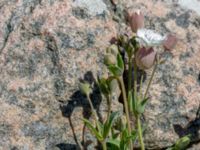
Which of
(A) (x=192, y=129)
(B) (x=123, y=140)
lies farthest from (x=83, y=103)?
(A) (x=192, y=129)

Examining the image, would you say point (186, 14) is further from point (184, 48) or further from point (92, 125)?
point (92, 125)

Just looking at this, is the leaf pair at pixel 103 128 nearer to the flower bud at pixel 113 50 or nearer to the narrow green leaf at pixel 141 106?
the narrow green leaf at pixel 141 106

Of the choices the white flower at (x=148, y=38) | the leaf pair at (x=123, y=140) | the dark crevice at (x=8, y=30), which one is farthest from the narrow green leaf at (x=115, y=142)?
the dark crevice at (x=8, y=30)

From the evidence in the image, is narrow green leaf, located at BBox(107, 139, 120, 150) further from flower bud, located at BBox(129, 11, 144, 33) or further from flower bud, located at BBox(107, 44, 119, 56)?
flower bud, located at BBox(129, 11, 144, 33)

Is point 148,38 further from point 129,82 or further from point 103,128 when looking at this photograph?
point 103,128

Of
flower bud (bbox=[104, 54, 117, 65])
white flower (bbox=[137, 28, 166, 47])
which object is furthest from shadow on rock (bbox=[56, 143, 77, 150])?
white flower (bbox=[137, 28, 166, 47])

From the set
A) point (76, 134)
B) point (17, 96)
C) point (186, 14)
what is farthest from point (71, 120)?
point (186, 14)

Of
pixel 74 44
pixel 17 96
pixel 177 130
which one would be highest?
pixel 74 44
